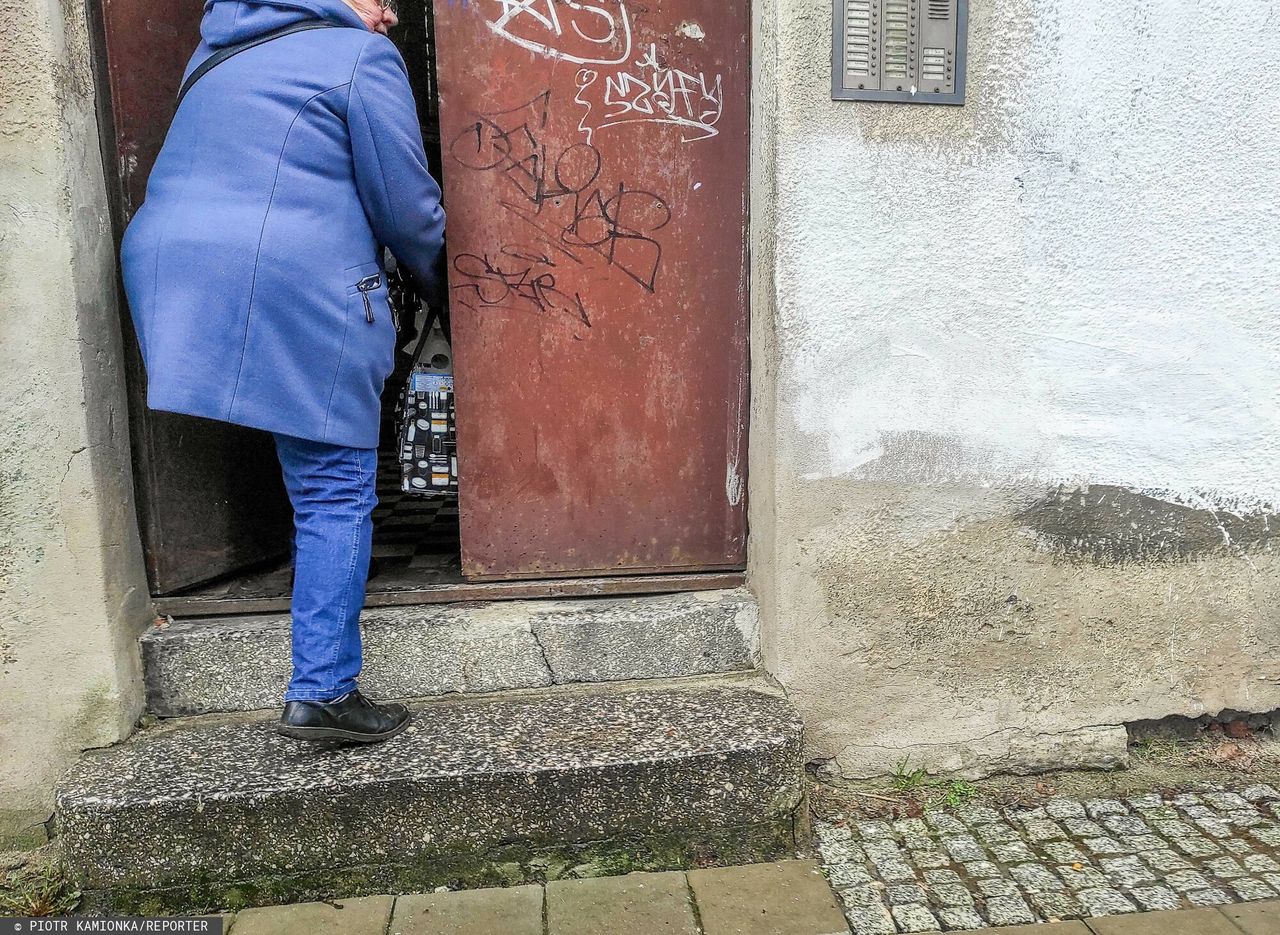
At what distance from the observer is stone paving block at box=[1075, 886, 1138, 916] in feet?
6.72

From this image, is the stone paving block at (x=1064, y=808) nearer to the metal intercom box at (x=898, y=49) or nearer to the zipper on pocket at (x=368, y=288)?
the metal intercom box at (x=898, y=49)

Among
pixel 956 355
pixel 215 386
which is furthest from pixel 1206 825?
pixel 215 386

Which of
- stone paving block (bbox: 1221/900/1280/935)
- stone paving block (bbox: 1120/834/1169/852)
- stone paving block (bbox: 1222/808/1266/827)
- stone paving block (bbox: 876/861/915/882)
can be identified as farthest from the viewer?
stone paving block (bbox: 1222/808/1266/827)

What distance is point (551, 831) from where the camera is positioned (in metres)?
2.18

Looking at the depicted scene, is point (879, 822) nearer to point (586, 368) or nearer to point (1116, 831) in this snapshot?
point (1116, 831)

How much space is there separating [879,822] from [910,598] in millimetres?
628

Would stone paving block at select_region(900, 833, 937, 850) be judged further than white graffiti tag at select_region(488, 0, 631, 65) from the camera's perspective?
No

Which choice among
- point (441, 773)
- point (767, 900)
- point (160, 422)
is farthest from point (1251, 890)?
point (160, 422)

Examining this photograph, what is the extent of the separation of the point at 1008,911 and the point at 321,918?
162 centimetres

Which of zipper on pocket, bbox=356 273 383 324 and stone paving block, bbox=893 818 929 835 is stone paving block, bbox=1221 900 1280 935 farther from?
zipper on pocket, bbox=356 273 383 324

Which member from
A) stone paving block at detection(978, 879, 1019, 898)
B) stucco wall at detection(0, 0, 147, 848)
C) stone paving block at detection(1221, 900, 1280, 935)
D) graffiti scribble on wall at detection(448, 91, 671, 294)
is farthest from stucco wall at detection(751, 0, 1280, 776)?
stucco wall at detection(0, 0, 147, 848)

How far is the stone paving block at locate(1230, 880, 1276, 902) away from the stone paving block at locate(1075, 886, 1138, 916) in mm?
278

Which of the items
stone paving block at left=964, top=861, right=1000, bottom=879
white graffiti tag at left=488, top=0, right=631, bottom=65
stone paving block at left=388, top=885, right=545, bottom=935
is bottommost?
stone paving block at left=964, top=861, right=1000, bottom=879

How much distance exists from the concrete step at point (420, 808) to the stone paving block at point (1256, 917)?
1.01m
